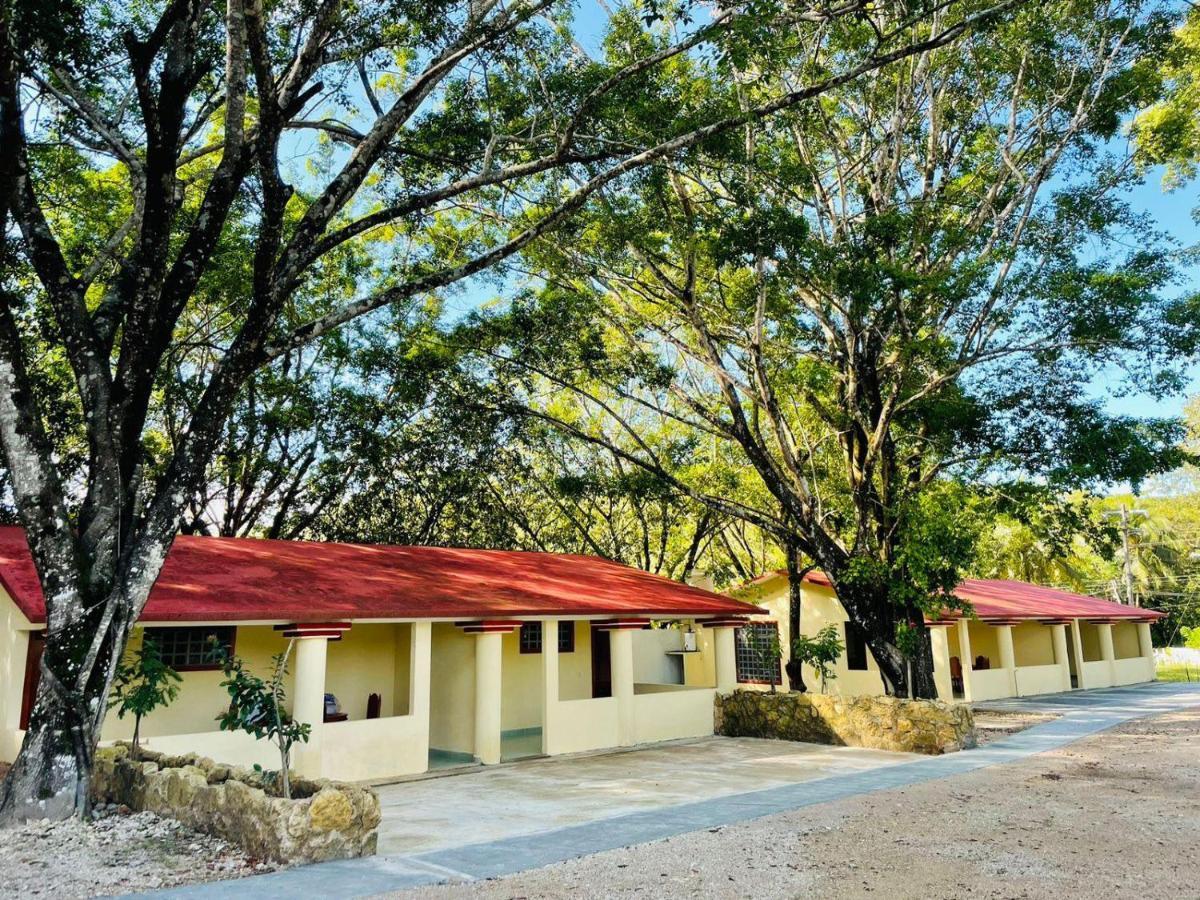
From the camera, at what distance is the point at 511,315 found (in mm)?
17406

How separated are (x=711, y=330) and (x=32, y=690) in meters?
13.2

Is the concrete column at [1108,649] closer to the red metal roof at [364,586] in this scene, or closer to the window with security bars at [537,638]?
the red metal roof at [364,586]

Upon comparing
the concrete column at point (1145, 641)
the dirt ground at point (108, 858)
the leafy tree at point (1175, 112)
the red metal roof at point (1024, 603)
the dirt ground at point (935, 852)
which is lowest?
the dirt ground at point (935, 852)

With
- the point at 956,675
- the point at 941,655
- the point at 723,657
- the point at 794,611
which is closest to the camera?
the point at 723,657

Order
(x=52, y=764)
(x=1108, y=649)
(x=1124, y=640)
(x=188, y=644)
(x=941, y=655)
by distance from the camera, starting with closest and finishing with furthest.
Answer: (x=52, y=764) → (x=188, y=644) → (x=941, y=655) → (x=1108, y=649) → (x=1124, y=640)

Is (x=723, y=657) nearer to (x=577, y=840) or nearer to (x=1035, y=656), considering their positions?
(x=577, y=840)

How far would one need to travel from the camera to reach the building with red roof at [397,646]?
10.6 m

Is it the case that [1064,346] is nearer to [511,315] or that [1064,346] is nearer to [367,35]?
[511,315]

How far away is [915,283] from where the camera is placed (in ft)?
42.0

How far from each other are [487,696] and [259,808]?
618 centimetres

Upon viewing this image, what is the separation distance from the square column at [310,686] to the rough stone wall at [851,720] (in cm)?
819

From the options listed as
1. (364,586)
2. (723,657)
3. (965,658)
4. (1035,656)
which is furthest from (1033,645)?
(364,586)

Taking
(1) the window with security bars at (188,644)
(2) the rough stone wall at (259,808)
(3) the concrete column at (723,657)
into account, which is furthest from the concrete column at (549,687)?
(2) the rough stone wall at (259,808)

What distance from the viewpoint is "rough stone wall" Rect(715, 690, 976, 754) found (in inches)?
521
